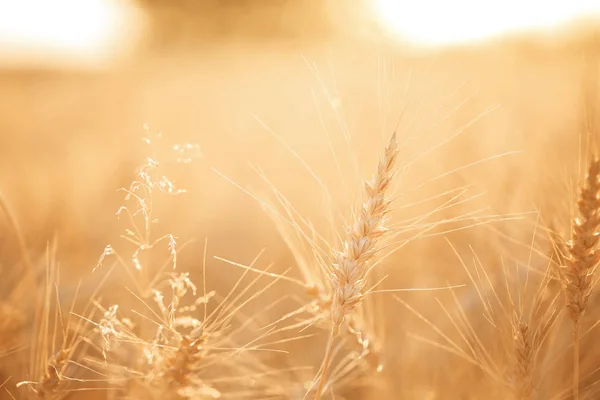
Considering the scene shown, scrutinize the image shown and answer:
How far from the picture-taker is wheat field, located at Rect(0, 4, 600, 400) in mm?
1015

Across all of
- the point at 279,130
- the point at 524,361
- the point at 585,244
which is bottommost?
the point at 524,361

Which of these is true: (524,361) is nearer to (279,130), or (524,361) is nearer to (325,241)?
(325,241)

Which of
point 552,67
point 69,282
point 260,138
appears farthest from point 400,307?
point 552,67

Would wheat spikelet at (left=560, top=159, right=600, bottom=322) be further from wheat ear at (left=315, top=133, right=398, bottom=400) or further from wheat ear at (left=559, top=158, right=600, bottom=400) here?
wheat ear at (left=315, top=133, right=398, bottom=400)

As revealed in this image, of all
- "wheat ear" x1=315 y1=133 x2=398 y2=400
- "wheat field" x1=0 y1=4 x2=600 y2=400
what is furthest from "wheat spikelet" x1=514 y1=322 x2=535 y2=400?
"wheat ear" x1=315 y1=133 x2=398 y2=400

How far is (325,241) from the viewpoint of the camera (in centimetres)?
104

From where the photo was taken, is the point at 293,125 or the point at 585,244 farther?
the point at 293,125

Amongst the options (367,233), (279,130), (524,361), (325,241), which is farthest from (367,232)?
(279,130)

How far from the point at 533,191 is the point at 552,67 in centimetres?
350

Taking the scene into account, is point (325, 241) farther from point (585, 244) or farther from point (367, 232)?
point (585, 244)

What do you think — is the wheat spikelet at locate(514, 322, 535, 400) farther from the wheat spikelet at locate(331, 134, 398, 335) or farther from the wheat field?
the wheat spikelet at locate(331, 134, 398, 335)

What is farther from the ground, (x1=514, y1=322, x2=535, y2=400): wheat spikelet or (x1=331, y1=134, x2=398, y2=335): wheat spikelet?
(x1=331, y1=134, x2=398, y2=335): wheat spikelet

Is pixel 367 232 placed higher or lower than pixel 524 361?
higher

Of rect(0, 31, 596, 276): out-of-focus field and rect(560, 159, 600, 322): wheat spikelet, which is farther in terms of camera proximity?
rect(0, 31, 596, 276): out-of-focus field
